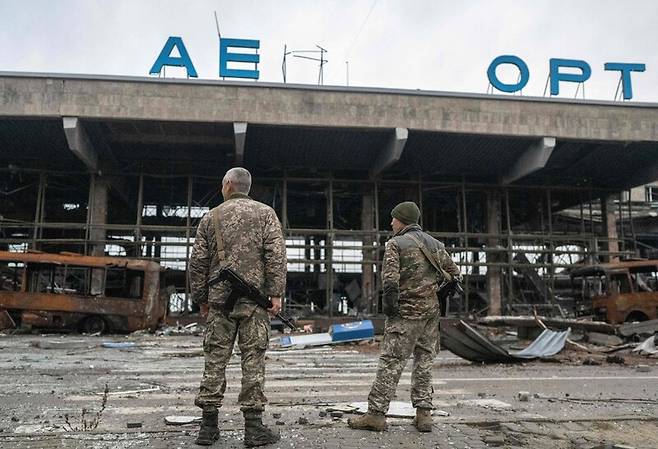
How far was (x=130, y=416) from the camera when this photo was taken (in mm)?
4895

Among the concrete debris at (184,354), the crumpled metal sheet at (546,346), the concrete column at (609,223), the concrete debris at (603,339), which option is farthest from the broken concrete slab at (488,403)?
the concrete column at (609,223)

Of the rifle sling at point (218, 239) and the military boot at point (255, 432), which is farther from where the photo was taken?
the rifle sling at point (218, 239)

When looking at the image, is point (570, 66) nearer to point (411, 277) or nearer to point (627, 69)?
point (627, 69)

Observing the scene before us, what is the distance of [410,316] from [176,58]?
17.6m

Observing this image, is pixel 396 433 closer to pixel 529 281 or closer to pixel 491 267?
pixel 491 267

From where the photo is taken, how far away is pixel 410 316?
462cm

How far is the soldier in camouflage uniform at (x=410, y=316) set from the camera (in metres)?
4.41

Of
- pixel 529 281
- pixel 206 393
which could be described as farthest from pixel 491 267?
pixel 206 393

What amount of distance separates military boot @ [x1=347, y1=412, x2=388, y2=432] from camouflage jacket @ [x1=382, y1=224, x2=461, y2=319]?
81 cm

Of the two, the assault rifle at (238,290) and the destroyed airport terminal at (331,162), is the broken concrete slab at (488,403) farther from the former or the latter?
the destroyed airport terminal at (331,162)

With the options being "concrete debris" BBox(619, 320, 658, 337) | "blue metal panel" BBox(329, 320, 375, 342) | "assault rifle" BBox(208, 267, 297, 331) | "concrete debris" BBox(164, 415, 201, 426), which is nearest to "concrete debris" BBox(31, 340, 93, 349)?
"blue metal panel" BBox(329, 320, 375, 342)

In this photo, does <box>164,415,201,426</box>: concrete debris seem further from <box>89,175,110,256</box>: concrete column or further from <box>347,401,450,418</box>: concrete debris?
<box>89,175,110,256</box>: concrete column

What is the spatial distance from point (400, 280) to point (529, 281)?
23.5 meters

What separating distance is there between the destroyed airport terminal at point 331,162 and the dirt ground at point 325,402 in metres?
10.3
